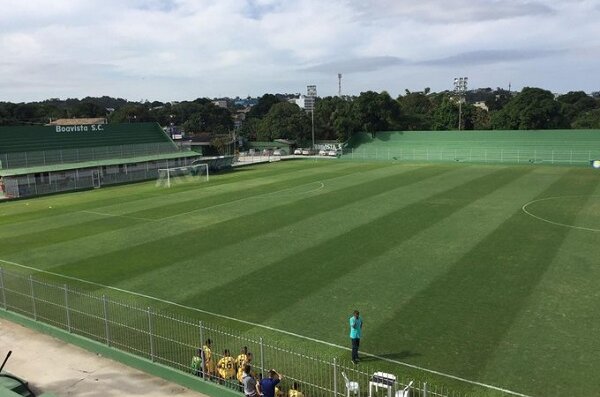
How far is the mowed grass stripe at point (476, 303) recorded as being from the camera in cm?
1433

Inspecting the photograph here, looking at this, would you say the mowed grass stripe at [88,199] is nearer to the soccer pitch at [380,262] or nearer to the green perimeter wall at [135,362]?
the soccer pitch at [380,262]

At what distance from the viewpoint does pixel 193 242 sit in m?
27.1

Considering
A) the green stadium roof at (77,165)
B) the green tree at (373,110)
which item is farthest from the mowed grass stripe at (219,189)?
the green tree at (373,110)

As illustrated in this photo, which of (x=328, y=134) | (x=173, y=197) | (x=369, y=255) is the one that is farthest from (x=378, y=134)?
(x=369, y=255)

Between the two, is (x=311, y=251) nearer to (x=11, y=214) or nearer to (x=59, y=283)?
(x=59, y=283)

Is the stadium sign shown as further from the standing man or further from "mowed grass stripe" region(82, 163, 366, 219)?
the standing man

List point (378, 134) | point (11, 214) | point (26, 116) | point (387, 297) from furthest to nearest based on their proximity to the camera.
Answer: point (26, 116)
point (378, 134)
point (11, 214)
point (387, 297)

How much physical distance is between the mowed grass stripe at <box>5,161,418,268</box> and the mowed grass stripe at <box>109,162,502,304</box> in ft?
16.1

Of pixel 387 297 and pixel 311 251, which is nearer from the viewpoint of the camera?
pixel 387 297

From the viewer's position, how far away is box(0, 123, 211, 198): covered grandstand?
4994 cm

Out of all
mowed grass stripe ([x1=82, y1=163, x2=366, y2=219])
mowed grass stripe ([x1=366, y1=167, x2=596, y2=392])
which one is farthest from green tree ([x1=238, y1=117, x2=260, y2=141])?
mowed grass stripe ([x1=366, y1=167, x2=596, y2=392])

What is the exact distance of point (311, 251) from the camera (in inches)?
963

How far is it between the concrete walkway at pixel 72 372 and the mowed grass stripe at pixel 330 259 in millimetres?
4176

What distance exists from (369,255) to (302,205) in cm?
1399
